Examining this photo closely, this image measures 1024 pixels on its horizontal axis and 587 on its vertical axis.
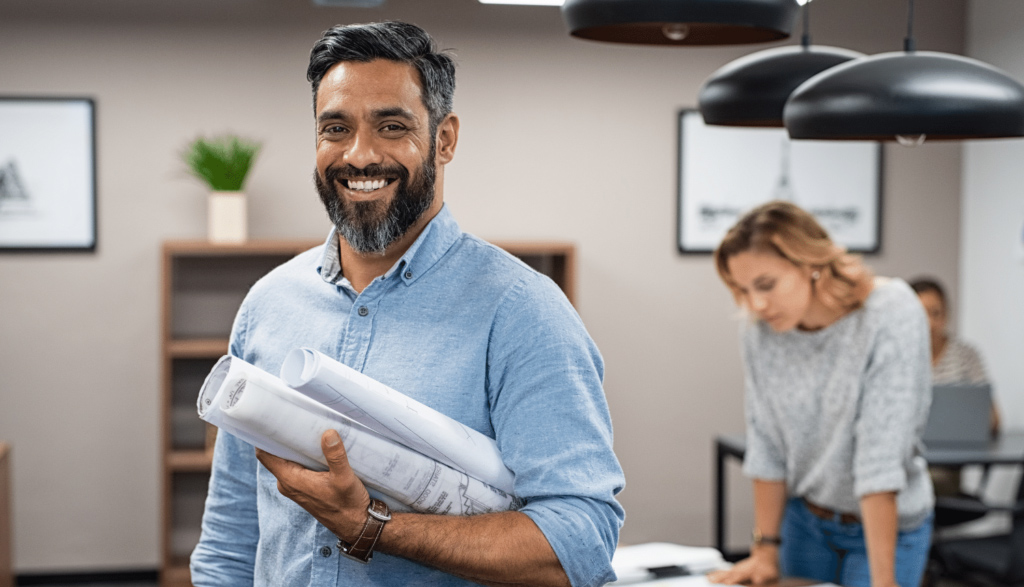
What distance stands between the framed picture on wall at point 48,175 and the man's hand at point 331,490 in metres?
3.79

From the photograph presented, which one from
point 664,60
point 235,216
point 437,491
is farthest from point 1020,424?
point 437,491

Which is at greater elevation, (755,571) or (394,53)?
(394,53)

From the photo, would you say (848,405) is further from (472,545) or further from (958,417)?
(958,417)

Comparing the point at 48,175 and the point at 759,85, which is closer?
the point at 759,85

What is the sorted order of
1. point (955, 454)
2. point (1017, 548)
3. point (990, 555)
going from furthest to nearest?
point (955, 454)
point (990, 555)
point (1017, 548)

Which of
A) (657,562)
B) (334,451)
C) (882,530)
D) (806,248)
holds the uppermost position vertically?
(806,248)

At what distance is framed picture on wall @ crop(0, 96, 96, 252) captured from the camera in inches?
174

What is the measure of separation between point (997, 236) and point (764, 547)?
129 inches

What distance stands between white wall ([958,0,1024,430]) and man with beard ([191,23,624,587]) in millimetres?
3959

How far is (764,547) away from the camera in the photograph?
2176 mm

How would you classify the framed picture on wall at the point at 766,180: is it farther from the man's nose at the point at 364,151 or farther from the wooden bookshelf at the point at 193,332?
the man's nose at the point at 364,151

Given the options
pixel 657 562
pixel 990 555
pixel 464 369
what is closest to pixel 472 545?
pixel 464 369

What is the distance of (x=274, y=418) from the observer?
1006mm

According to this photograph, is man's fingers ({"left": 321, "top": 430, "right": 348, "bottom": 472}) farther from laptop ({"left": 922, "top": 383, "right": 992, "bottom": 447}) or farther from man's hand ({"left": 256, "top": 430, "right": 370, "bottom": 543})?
laptop ({"left": 922, "top": 383, "right": 992, "bottom": 447})
